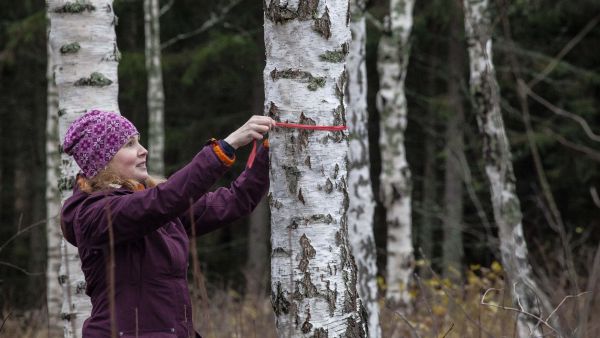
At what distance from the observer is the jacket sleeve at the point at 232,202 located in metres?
3.37

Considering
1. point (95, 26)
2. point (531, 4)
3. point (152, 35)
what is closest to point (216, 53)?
point (152, 35)

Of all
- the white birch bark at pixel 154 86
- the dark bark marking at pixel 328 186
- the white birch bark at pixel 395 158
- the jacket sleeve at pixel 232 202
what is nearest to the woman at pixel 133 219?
the jacket sleeve at pixel 232 202

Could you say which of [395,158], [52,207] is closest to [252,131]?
[395,158]

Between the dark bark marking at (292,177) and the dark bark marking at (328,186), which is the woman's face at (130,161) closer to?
the dark bark marking at (292,177)

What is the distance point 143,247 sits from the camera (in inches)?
119

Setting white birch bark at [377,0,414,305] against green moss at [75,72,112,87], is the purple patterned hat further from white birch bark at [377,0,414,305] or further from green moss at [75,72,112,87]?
white birch bark at [377,0,414,305]

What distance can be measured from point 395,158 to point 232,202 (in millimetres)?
6190

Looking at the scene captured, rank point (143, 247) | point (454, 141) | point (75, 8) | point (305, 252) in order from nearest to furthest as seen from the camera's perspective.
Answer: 1. point (305, 252)
2. point (143, 247)
3. point (75, 8)
4. point (454, 141)

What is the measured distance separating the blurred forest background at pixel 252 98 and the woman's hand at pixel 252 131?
11431mm

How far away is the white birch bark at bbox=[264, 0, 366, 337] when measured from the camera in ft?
9.55

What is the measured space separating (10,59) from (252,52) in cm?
431

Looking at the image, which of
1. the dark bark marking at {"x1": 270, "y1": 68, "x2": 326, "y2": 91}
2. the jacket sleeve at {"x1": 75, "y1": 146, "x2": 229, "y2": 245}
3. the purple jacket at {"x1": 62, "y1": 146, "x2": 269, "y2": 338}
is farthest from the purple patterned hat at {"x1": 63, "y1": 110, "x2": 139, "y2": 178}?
the dark bark marking at {"x1": 270, "y1": 68, "x2": 326, "y2": 91}

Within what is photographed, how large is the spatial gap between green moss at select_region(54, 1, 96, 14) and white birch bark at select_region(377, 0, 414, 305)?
5015 mm

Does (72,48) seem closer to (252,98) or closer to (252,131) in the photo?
(252,131)
